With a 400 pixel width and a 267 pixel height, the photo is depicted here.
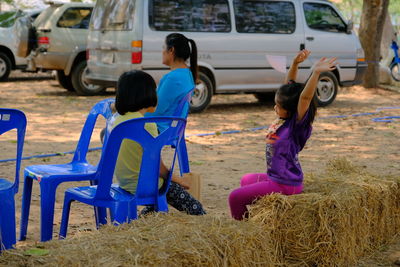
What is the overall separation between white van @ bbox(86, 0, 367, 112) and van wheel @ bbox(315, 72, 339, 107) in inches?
0.9

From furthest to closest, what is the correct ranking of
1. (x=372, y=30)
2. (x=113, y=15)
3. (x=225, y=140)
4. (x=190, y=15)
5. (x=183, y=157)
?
(x=372, y=30) → (x=113, y=15) → (x=190, y=15) → (x=225, y=140) → (x=183, y=157)

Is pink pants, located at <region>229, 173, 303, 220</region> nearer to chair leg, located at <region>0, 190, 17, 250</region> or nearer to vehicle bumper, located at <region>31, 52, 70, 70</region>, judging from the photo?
chair leg, located at <region>0, 190, 17, 250</region>

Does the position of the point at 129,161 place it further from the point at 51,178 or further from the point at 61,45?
the point at 61,45

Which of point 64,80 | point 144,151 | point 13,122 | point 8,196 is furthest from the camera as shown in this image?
point 64,80

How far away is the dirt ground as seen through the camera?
239 inches

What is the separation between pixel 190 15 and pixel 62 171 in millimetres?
7478

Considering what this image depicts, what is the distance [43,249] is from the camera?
3.06 meters

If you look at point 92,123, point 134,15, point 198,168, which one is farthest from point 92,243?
point 134,15

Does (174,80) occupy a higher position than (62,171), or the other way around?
(174,80)

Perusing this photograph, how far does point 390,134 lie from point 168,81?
5.56 meters

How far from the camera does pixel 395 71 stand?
18.7 metres

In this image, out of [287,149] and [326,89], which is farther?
[326,89]

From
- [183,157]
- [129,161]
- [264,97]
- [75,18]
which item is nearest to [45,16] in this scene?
[75,18]

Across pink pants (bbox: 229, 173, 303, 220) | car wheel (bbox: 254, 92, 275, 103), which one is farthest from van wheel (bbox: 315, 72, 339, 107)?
pink pants (bbox: 229, 173, 303, 220)
